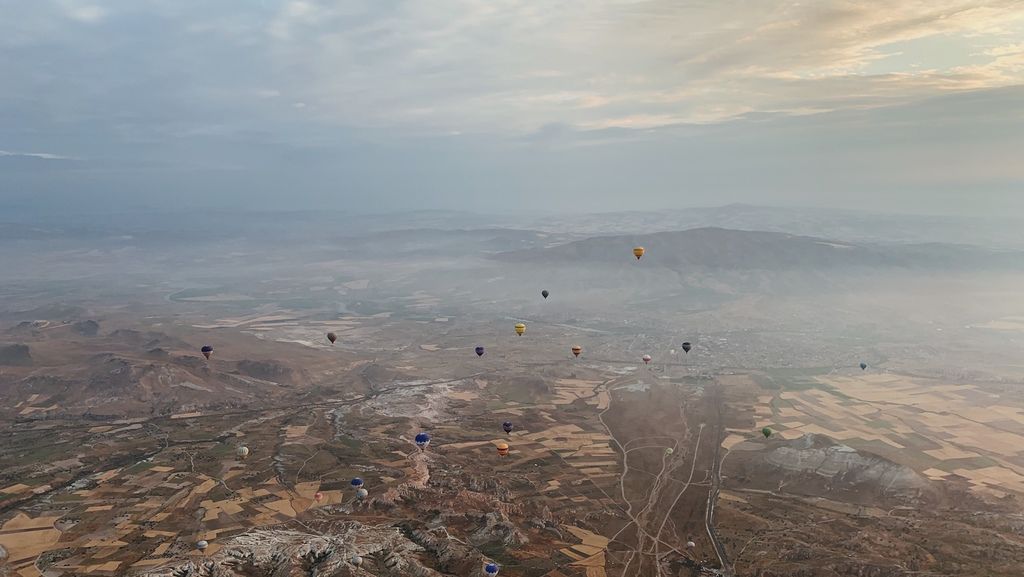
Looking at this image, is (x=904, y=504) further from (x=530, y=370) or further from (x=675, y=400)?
(x=530, y=370)

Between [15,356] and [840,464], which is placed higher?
[15,356]

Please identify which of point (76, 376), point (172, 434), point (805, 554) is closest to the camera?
point (805, 554)

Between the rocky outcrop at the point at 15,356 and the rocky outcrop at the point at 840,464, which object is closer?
the rocky outcrop at the point at 840,464

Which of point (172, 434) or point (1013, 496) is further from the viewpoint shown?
point (172, 434)

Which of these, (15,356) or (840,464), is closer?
(840,464)

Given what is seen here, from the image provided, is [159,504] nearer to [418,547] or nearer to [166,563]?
[166,563]

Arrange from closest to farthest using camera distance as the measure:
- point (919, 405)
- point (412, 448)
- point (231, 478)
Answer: point (231, 478) < point (412, 448) < point (919, 405)

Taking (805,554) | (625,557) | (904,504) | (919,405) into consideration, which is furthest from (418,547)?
(919,405)

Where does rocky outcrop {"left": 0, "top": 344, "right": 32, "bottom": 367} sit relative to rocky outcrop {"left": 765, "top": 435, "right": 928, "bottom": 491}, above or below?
above

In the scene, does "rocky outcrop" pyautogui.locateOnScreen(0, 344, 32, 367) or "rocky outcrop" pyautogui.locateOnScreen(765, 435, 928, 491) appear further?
"rocky outcrop" pyautogui.locateOnScreen(0, 344, 32, 367)

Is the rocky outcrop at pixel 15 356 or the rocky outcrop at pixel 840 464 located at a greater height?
the rocky outcrop at pixel 15 356

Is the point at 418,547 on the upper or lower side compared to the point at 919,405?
upper
